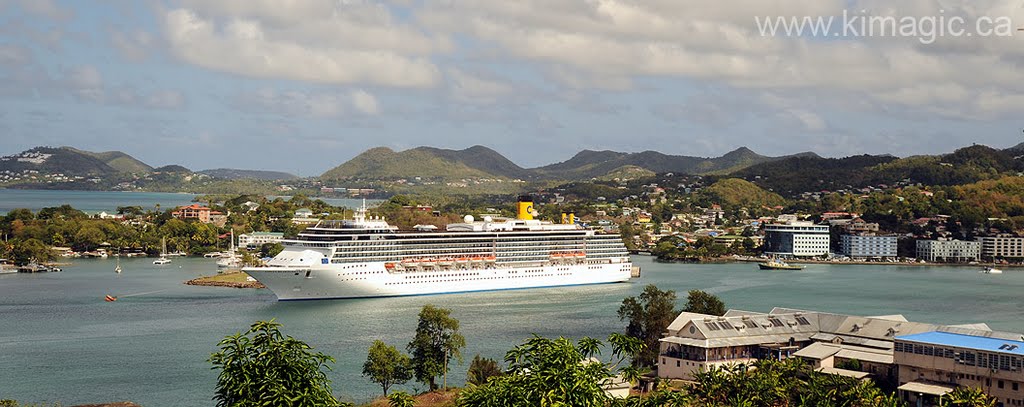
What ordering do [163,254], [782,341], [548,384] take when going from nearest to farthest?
[548,384], [782,341], [163,254]

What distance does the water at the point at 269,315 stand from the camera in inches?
903

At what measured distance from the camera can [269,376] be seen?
10922 mm

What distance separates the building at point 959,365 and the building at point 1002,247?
4996 centimetres

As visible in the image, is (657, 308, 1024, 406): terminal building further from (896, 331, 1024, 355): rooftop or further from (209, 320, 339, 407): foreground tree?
(209, 320, 339, 407): foreground tree

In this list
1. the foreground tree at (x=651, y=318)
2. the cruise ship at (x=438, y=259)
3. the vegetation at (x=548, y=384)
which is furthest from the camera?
the cruise ship at (x=438, y=259)

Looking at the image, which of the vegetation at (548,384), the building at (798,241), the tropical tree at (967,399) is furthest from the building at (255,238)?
the vegetation at (548,384)

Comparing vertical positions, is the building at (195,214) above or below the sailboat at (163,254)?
above

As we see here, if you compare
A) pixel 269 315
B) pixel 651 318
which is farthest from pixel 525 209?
pixel 651 318

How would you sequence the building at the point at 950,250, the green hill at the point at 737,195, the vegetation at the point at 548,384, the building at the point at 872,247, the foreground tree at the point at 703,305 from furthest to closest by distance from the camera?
the green hill at the point at 737,195
the building at the point at 872,247
the building at the point at 950,250
the foreground tree at the point at 703,305
the vegetation at the point at 548,384

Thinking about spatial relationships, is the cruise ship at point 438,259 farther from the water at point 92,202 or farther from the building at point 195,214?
the water at point 92,202

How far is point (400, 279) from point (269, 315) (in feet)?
23.6

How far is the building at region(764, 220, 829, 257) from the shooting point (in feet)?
225

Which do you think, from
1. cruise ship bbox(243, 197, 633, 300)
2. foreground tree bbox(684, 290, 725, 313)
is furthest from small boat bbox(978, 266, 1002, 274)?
foreground tree bbox(684, 290, 725, 313)

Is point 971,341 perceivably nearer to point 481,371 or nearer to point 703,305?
point 703,305
